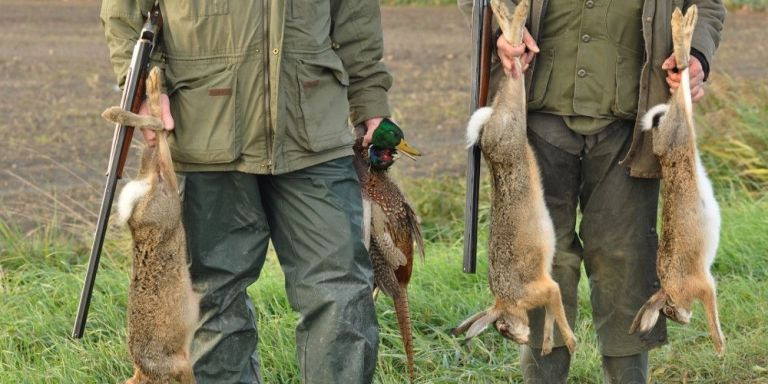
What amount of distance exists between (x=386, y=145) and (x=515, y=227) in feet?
2.16

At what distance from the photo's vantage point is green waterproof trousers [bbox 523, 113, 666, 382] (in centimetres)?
498

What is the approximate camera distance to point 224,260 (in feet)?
16.1

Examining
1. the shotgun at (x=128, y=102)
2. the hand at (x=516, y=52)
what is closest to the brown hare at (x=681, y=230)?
the hand at (x=516, y=52)

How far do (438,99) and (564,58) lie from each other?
914 cm

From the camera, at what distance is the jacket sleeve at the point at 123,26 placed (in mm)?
4809

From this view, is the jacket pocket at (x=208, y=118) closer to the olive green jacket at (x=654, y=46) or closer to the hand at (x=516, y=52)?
the hand at (x=516, y=52)

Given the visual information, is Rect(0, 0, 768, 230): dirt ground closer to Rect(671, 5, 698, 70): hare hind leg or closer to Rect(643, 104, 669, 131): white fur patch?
Rect(643, 104, 669, 131): white fur patch

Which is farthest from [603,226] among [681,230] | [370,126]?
[370,126]

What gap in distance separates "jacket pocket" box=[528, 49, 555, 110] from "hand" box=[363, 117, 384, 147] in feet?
2.08

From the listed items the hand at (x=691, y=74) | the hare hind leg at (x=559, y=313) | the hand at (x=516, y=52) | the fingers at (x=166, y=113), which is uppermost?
the hand at (x=516, y=52)

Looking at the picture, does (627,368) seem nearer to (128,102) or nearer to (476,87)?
(476,87)

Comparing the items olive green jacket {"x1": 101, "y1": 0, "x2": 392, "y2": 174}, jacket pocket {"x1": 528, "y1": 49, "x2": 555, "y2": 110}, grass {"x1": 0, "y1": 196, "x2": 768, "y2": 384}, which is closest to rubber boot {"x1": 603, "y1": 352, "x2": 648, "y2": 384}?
grass {"x1": 0, "y1": 196, "x2": 768, "y2": 384}

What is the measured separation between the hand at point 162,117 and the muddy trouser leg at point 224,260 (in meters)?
0.25

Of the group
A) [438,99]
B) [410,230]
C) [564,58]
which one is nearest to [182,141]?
[410,230]
